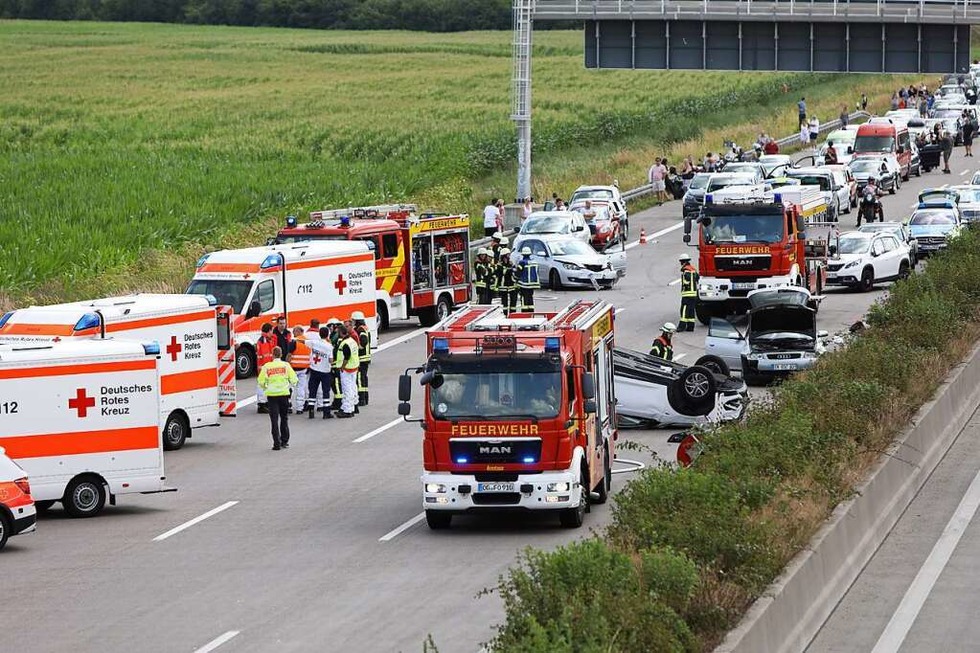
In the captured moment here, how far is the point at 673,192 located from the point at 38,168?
71.9ft

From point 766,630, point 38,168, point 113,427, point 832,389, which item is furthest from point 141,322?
point 38,168

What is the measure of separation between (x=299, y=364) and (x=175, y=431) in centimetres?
348

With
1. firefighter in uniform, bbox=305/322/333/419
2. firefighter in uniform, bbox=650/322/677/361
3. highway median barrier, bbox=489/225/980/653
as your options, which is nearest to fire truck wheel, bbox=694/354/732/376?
firefighter in uniform, bbox=650/322/677/361

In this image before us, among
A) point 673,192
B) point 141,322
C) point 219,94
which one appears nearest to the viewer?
point 141,322

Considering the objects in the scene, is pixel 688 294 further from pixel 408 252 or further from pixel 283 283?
pixel 283 283

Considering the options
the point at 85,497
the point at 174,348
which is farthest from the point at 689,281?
the point at 85,497

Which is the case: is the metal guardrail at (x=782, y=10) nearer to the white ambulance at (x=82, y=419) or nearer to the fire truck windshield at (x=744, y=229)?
the fire truck windshield at (x=744, y=229)

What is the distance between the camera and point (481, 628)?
1592cm

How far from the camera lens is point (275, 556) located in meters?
19.7

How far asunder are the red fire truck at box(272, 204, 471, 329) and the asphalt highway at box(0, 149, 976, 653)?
877 centimetres

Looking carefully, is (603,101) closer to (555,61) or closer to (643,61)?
(643,61)

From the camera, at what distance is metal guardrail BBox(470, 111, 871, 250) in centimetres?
4959

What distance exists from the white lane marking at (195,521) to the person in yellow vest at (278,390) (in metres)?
3.53

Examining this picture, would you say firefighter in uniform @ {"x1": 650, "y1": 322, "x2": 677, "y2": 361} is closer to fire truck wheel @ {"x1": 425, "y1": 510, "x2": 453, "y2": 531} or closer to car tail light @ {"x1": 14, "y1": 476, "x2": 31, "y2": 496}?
fire truck wheel @ {"x1": 425, "y1": 510, "x2": 453, "y2": 531}
